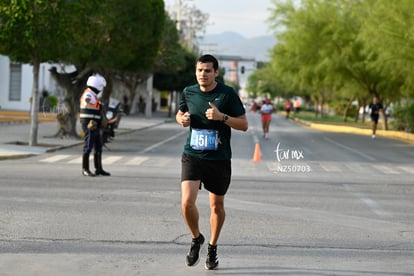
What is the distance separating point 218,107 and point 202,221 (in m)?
3.71

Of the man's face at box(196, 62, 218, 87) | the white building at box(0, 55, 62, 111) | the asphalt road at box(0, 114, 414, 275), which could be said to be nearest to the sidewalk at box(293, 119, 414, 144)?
the white building at box(0, 55, 62, 111)

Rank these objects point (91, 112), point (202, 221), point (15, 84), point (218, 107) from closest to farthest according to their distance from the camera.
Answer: point (218, 107) < point (202, 221) < point (91, 112) < point (15, 84)

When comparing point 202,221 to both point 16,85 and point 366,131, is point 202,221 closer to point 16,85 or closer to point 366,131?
point 366,131

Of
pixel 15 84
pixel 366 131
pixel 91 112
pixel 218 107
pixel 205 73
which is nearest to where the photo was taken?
pixel 205 73

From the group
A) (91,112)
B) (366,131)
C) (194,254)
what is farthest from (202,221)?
(366,131)

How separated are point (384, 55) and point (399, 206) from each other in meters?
24.2

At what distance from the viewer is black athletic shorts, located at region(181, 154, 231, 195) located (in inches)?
331

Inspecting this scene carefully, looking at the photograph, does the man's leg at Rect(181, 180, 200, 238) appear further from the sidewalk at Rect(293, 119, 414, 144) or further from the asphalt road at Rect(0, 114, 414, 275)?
the sidewalk at Rect(293, 119, 414, 144)

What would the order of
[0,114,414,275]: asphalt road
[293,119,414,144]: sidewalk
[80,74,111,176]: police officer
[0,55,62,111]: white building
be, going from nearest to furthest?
[0,114,414,275]: asphalt road
[80,74,111,176]: police officer
[293,119,414,144]: sidewalk
[0,55,62,111]: white building

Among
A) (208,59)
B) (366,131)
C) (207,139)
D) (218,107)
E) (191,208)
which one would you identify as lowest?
(366,131)

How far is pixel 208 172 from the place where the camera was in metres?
8.41

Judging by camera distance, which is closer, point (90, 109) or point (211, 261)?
point (211, 261)

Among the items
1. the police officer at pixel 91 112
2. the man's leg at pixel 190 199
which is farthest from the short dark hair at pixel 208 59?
the police officer at pixel 91 112

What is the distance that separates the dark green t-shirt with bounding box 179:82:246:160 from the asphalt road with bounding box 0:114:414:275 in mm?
1100
